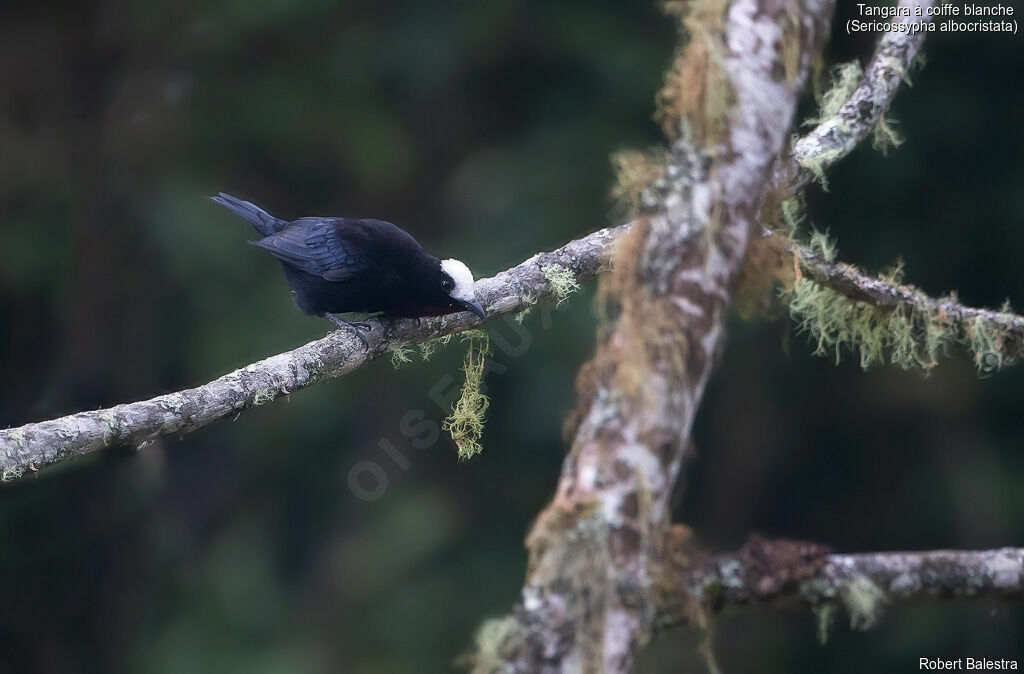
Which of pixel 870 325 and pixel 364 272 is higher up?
pixel 364 272

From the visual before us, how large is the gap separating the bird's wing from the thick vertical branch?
2.38 m

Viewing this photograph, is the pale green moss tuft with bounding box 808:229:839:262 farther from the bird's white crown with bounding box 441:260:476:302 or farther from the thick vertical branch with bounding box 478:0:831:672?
the thick vertical branch with bounding box 478:0:831:672

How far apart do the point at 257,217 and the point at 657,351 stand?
343cm

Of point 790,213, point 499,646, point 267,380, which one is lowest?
point 499,646

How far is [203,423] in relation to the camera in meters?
2.40

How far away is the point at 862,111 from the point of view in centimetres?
295

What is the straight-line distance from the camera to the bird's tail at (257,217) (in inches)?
179

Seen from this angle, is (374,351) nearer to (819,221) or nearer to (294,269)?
(294,269)

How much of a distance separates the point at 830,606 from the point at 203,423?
1.42 meters

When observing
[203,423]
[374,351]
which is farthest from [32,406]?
[203,423]

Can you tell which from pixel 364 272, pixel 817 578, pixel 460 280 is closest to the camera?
pixel 817 578

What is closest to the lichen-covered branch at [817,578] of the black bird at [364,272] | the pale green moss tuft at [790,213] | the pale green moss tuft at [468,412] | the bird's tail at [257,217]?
the pale green moss tuft at [790,213]

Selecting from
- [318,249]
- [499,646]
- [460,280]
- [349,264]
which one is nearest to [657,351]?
[499,646]

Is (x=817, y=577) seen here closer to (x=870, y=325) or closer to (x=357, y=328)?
(x=870, y=325)
